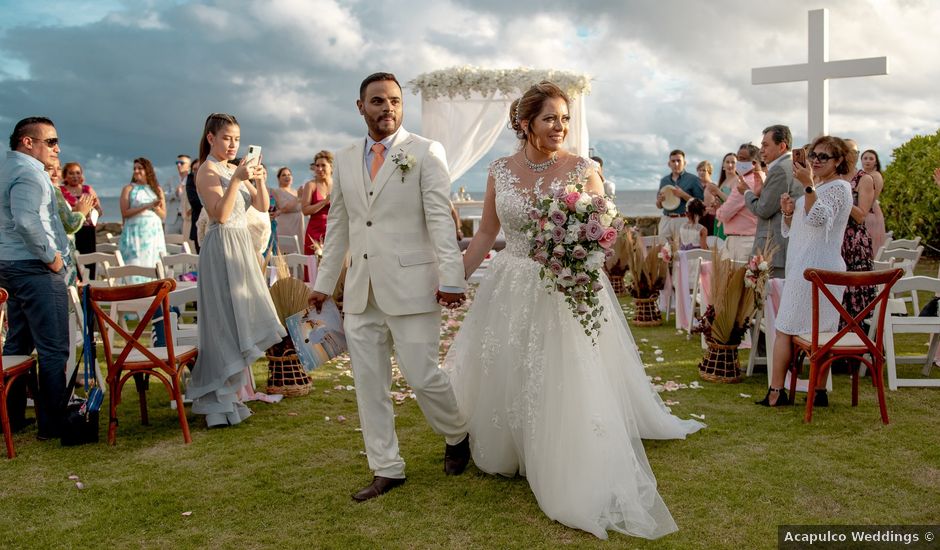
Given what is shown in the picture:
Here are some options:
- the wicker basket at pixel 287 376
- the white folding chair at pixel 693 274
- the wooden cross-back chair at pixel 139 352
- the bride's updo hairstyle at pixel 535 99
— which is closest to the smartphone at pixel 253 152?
the wooden cross-back chair at pixel 139 352

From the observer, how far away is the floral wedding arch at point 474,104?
1414 centimetres

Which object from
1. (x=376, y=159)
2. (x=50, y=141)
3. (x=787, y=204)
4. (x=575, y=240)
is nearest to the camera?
(x=575, y=240)

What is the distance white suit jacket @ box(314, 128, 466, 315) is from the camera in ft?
12.7

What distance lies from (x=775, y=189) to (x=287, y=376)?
166 inches

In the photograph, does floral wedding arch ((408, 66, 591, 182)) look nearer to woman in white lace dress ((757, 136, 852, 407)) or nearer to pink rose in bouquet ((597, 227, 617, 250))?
woman in white lace dress ((757, 136, 852, 407))

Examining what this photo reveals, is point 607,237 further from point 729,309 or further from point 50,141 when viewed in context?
point 50,141

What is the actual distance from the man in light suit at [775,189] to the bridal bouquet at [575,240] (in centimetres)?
295

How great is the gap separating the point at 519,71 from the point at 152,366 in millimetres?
10399

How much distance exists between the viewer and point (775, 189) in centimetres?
641

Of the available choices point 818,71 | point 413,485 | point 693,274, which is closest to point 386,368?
point 413,485

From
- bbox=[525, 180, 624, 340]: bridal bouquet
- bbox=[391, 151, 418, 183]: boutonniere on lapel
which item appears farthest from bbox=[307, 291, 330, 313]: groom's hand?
bbox=[525, 180, 624, 340]: bridal bouquet

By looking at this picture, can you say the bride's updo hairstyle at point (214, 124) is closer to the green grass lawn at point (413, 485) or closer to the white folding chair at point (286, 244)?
the green grass lawn at point (413, 485)

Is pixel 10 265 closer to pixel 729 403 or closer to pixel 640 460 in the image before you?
pixel 640 460

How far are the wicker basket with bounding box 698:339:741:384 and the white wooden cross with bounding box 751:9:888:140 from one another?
179 inches
